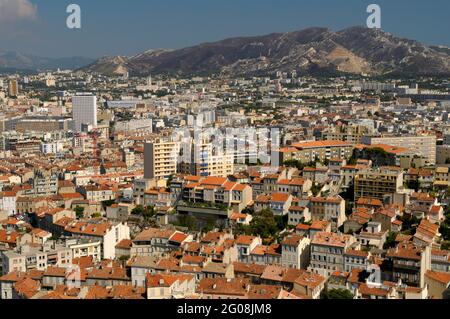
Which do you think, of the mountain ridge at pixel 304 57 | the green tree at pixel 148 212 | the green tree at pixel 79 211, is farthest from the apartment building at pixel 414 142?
the mountain ridge at pixel 304 57

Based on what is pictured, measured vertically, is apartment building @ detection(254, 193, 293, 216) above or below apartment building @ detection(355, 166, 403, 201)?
below

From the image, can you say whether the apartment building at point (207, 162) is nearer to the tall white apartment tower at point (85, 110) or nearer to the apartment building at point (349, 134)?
the apartment building at point (349, 134)

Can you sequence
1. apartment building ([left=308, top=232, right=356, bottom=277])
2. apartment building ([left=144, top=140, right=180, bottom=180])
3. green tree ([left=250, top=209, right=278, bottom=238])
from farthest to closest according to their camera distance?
apartment building ([left=144, top=140, right=180, bottom=180])
green tree ([left=250, top=209, right=278, bottom=238])
apartment building ([left=308, top=232, right=356, bottom=277])

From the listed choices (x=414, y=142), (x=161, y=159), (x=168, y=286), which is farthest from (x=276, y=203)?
(x=414, y=142)

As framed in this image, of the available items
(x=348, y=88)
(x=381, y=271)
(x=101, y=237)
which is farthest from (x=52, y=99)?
(x=381, y=271)

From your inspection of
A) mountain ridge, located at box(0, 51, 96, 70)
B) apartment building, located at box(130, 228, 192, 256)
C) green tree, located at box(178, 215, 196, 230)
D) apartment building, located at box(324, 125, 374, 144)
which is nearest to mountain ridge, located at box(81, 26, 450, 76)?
mountain ridge, located at box(0, 51, 96, 70)

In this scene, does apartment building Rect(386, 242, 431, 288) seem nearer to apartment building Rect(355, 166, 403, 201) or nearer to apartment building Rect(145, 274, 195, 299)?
apartment building Rect(145, 274, 195, 299)

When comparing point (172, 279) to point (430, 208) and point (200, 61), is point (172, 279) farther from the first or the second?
point (200, 61)

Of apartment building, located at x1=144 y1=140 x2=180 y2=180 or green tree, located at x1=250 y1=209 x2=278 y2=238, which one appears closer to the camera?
green tree, located at x1=250 y1=209 x2=278 y2=238
